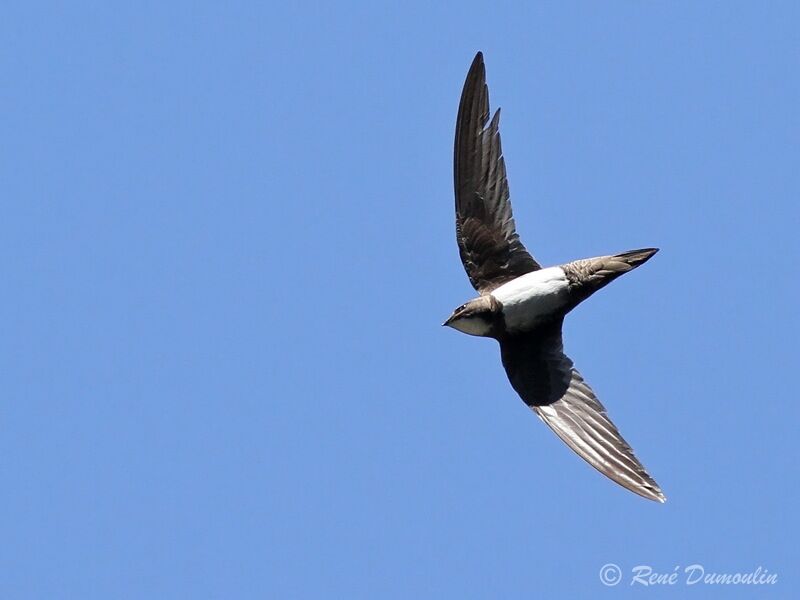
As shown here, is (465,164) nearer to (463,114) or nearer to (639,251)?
(463,114)

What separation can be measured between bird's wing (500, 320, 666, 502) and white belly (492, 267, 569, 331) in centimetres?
21

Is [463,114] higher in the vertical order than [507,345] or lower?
higher

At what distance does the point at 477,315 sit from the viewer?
10797 millimetres

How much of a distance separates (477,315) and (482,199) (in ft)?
2.99

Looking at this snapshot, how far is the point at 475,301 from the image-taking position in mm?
10820

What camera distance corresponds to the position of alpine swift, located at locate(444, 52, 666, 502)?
1061 cm

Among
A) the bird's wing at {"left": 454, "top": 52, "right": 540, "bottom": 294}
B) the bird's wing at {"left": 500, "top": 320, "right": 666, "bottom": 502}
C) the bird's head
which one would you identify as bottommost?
the bird's wing at {"left": 500, "top": 320, "right": 666, "bottom": 502}

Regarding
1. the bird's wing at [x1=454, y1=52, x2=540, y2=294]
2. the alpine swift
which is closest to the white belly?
the alpine swift

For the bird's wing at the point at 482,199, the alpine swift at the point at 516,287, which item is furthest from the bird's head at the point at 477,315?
the bird's wing at the point at 482,199

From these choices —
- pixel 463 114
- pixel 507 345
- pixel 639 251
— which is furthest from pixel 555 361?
pixel 463 114

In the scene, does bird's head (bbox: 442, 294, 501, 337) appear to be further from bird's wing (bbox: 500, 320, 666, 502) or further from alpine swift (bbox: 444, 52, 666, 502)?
bird's wing (bbox: 500, 320, 666, 502)

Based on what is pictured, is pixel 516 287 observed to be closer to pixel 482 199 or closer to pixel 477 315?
pixel 477 315

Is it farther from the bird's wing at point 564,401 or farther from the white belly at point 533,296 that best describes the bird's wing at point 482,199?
the bird's wing at point 564,401

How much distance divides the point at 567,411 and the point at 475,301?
3.68 ft
